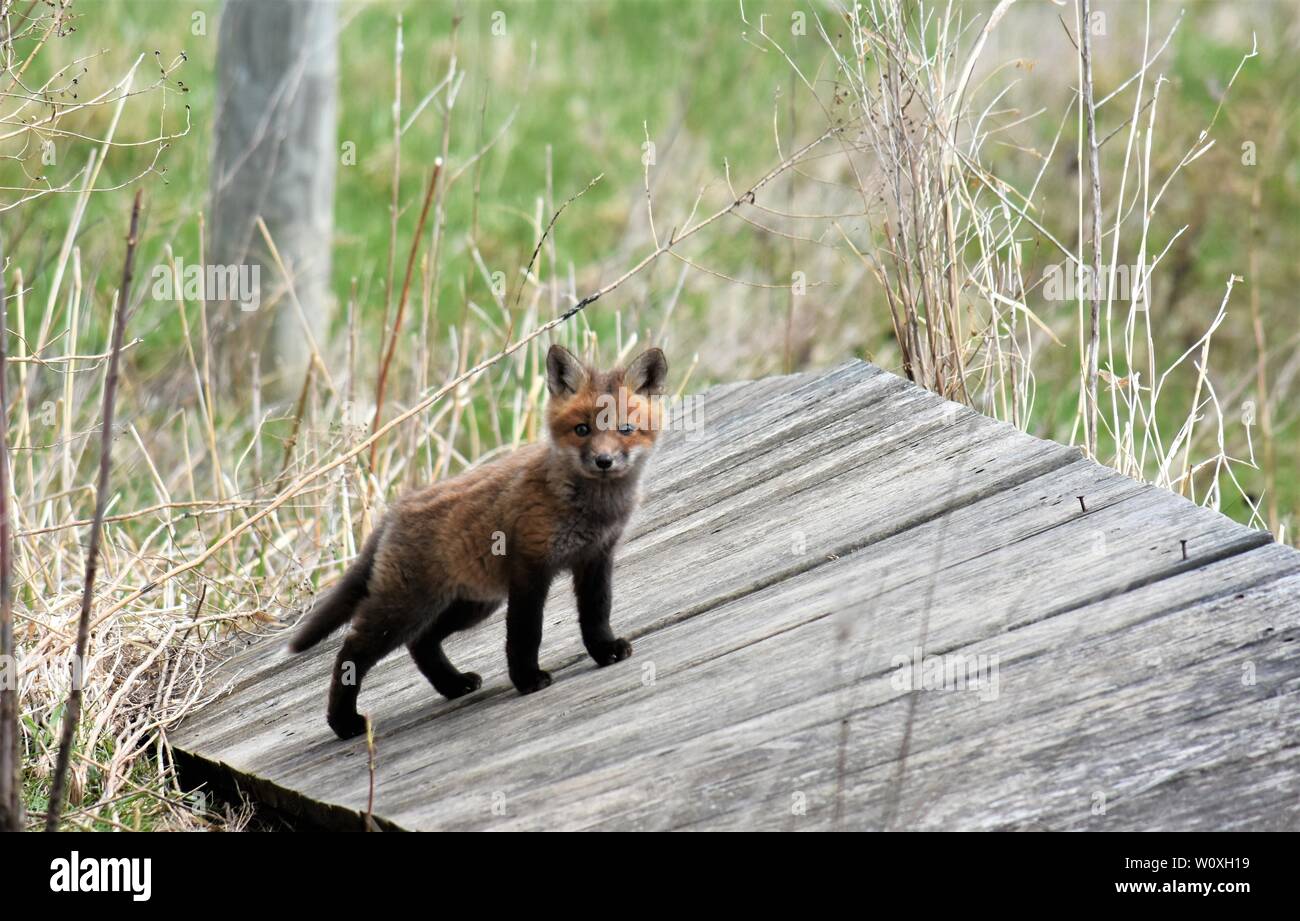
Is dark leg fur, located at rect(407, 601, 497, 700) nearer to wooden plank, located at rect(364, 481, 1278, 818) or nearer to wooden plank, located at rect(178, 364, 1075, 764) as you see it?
wooden plank, located at rect(178, 364, 1075, 764)

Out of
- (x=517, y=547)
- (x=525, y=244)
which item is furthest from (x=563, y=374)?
(x=525, y=244)

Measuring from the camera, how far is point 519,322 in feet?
31.0

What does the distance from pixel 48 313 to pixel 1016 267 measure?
3706 mm

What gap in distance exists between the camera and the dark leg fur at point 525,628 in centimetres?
399

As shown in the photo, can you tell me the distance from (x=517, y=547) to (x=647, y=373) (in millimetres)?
683

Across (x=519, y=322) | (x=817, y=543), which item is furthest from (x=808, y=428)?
(x=519, y=322)

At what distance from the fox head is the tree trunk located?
14.4 feet

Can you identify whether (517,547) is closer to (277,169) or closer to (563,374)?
(563,374)

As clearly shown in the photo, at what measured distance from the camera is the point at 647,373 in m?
4.40

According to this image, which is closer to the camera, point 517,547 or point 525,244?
point 517,547

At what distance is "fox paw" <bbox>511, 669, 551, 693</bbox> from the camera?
4.05 metres

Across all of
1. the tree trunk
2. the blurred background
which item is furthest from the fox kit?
the tree trunk

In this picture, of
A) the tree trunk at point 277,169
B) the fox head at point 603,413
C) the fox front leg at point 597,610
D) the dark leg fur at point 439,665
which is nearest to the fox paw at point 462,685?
the dark leg fur at point 439,665

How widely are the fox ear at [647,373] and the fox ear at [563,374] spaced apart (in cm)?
14
